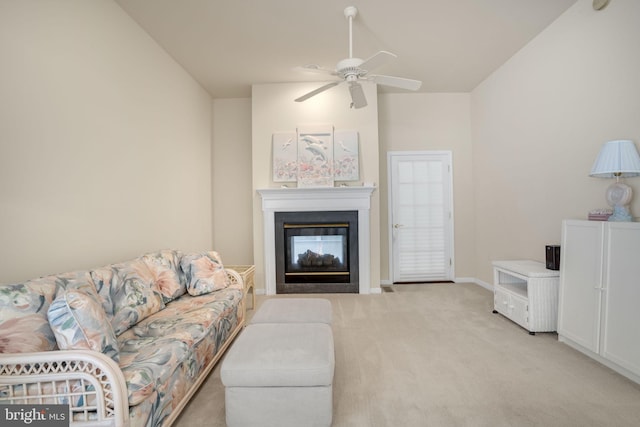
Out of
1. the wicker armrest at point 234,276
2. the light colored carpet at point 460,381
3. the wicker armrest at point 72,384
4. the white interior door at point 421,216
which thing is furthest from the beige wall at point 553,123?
the wicker armrest at point 72,384

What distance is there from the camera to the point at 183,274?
2924 mm

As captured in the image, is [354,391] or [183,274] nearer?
[354,391]

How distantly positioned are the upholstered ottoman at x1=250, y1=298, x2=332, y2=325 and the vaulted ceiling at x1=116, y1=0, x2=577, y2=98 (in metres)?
2.06

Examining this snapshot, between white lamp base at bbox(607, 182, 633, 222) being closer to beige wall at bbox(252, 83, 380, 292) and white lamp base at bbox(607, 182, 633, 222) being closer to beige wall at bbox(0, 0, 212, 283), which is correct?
beige wall at bbox(252, 83, 380, 292)

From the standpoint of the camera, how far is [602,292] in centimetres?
235

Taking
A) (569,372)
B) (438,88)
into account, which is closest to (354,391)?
(569,372)

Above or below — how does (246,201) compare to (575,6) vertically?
below

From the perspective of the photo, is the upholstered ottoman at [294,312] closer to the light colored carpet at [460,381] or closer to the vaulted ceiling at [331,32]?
the light colored carpet at [460,381]

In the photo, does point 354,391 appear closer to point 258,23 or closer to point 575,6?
Result: point 258,23

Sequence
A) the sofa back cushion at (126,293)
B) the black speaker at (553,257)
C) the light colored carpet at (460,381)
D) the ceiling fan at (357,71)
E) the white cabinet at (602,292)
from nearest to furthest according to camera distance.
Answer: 1. the light colored carpet at (460,381)
2. the sofa back cushion at (126,293)
3. the white cabinet at (602,292)
4. the ceiling fan at (357,71)
5. the black speaker at (553,257)

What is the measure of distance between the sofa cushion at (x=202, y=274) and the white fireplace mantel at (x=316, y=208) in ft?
4.81

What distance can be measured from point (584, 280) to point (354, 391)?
79.4 inches

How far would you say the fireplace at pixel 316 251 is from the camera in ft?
14.9

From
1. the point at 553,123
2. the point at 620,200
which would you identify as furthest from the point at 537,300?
the point at 553,123
